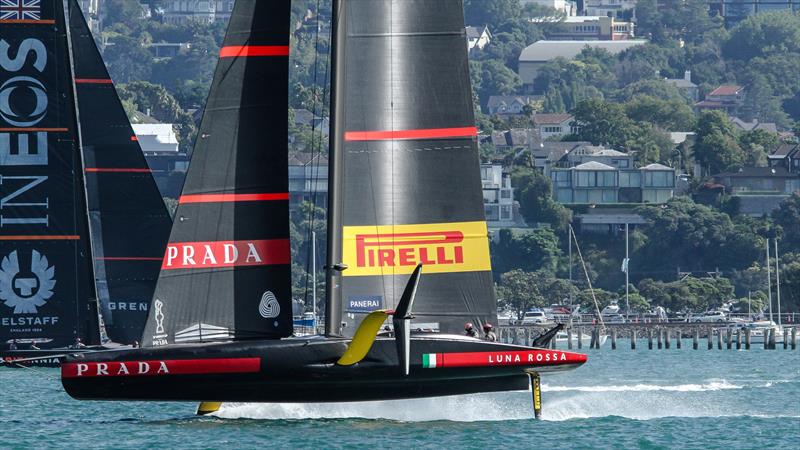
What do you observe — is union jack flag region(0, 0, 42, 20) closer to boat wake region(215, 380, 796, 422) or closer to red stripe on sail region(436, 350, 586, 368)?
boat wake region(215, 380, 796, 422)

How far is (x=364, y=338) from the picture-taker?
91.4 ft

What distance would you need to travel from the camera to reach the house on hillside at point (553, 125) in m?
193

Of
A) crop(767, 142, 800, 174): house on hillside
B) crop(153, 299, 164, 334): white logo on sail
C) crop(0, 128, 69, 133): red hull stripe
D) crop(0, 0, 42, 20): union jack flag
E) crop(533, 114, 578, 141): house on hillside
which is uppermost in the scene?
crop(533, 114, 578, 141): house on hillside

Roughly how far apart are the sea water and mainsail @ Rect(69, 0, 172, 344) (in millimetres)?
5179

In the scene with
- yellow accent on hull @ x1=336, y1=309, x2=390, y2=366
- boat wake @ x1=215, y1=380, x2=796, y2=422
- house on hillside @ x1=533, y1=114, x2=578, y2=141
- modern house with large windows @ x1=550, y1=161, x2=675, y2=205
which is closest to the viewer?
yellow accent on hull @ x1=336, y1=309, x2=390, y2=366

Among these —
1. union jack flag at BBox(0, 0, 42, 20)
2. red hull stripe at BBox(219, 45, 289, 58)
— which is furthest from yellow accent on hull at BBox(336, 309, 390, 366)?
union jack flag at BBox(0, 0, 42, 20)

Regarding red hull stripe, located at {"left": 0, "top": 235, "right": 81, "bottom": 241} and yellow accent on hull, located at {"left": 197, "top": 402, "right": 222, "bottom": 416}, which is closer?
yellow accent on hull, located at {"left": 197, "top": 402, "right": 222, "bottom": 416}

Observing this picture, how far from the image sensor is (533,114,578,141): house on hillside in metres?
193

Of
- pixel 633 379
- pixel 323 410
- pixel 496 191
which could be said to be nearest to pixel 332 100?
pixel 323 410

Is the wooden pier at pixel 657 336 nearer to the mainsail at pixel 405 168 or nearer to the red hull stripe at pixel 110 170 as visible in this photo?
the red hull stripe at pixel 110 170

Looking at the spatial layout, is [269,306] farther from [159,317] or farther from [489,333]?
[489,333]

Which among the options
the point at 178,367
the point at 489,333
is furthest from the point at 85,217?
the point at 489,333

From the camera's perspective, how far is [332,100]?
28922 millimetres

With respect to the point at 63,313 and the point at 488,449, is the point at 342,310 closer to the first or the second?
the point at 488,449
